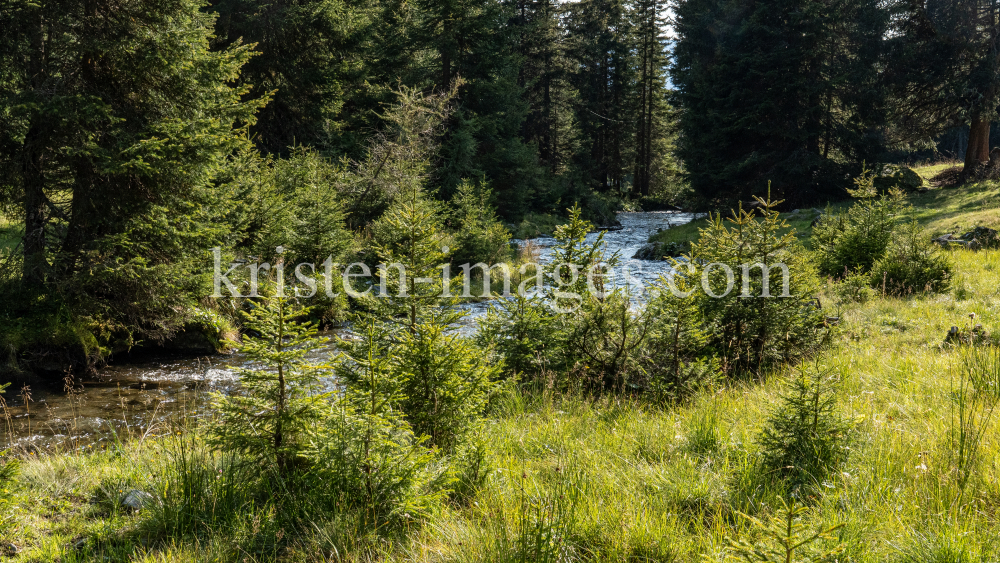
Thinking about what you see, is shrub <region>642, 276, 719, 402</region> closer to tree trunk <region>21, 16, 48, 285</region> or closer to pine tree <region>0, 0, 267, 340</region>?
pine tree <region>0, 0, 267, 340</region>

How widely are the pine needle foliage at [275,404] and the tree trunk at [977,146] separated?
93.1 feet

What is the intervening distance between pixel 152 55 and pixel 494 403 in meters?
8.03

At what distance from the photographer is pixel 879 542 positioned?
7.95 feet

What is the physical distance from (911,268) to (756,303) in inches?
203

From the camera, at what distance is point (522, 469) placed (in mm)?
3633

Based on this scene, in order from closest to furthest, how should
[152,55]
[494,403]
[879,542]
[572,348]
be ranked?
[879,542]
[494,403]
[572,348]
[152,55]

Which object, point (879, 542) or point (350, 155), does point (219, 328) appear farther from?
point (350, 155)

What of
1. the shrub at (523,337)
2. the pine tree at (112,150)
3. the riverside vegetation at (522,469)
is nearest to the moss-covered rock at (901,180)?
the riverside vegetation at (522,469)

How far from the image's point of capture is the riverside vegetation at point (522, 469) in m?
2.56

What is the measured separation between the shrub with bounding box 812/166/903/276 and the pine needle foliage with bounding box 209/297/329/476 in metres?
9.99

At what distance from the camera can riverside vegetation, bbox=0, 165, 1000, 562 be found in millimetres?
2562

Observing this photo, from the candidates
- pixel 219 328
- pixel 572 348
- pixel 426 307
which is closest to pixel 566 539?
pixel 426 307

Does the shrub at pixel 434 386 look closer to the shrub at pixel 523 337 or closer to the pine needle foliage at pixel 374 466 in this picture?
the pine needle foliage at pixel 374 466

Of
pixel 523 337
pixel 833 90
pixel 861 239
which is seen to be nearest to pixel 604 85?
pixel 833 90
